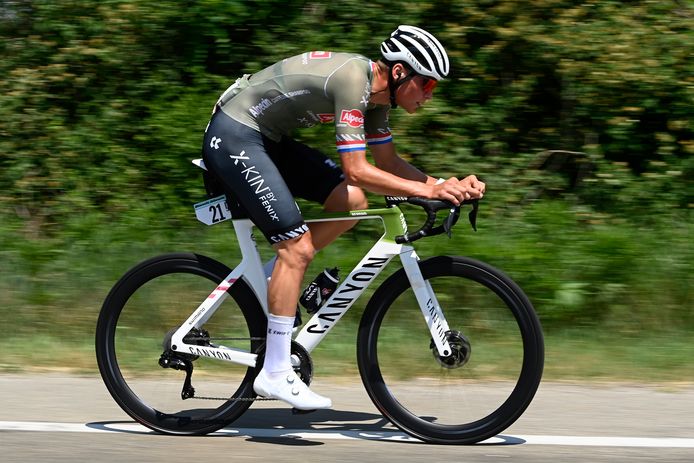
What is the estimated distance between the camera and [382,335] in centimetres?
515

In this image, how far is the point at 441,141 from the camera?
9188mm

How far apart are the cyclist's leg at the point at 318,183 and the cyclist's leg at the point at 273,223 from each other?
144mm

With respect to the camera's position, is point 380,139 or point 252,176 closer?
point 252,176

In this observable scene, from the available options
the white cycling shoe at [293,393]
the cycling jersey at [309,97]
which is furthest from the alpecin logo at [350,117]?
the white cycling shoe at [293,393]

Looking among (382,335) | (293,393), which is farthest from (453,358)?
(293,393)

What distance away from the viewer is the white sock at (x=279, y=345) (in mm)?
5004

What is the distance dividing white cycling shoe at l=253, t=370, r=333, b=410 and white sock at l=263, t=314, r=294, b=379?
4cm

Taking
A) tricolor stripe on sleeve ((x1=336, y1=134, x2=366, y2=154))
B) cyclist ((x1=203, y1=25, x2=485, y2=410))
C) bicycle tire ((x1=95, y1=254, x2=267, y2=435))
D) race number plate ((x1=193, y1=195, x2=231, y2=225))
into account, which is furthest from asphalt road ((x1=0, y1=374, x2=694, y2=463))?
tricolor stripe on sleeve ((x1=336, y1=134, x2=366, y2=154))

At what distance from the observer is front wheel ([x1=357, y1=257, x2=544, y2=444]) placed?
4.95m

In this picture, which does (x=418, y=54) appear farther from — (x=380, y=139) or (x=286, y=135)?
(x=286, y=135)

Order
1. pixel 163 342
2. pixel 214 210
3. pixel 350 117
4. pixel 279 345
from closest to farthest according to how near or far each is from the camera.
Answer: pixel 350 117, pixel 279 345, pixel 214 210, pixel 163 342

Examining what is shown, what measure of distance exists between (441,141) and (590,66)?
4.44 ft

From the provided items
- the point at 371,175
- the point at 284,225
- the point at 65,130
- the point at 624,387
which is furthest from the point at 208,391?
the point at 65,130

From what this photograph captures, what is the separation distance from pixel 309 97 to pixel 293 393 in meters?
1.33
